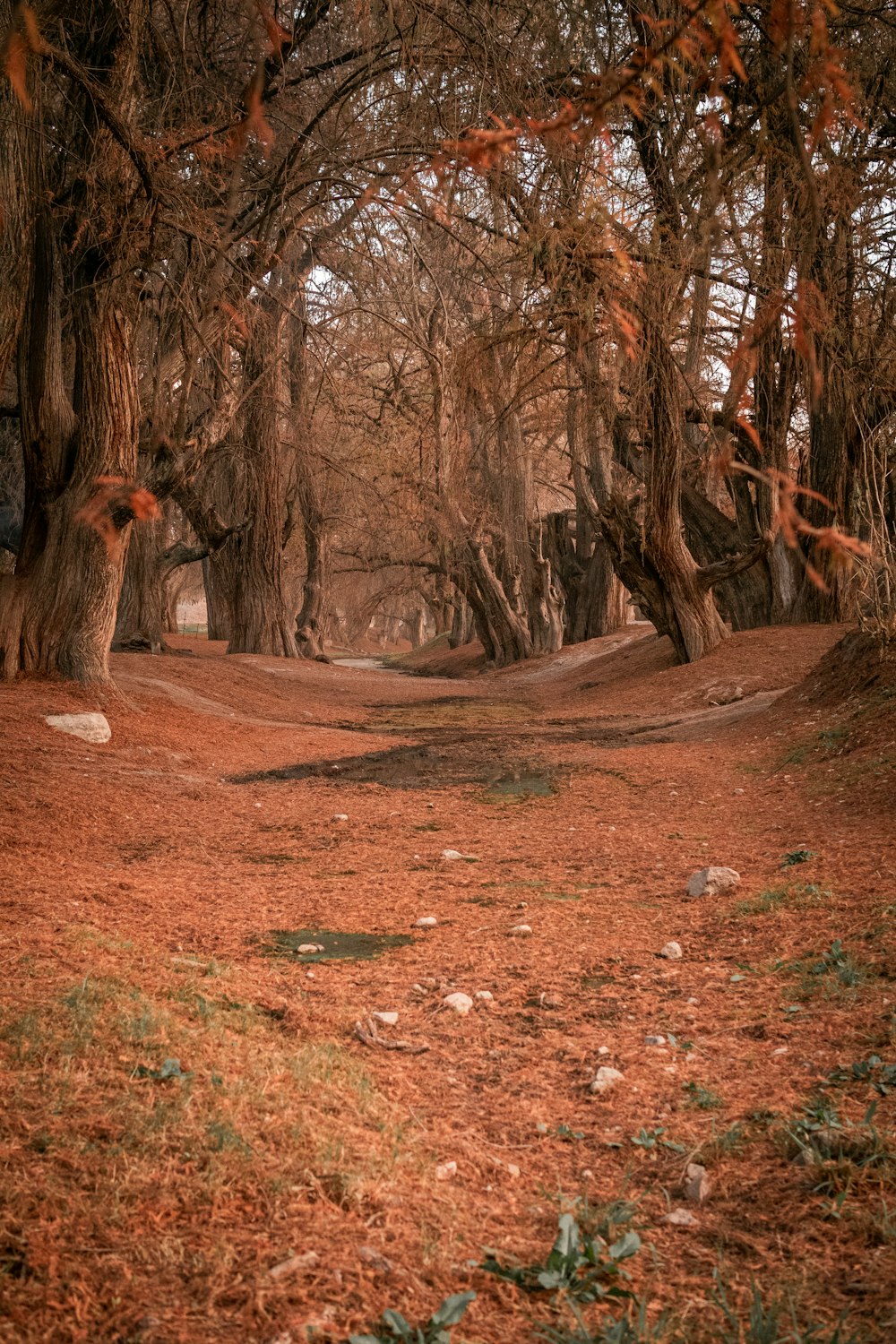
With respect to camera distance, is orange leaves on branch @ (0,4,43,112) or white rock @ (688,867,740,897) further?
white rock @ (688,867,740,897)

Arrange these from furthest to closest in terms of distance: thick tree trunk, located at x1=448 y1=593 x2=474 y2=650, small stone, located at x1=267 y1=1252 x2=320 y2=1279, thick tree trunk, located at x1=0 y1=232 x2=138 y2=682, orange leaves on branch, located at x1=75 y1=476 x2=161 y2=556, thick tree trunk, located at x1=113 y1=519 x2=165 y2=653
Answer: thick tree trunk, located at x1=448 y1=593 x2=474 y2=650 → thick tree trunk, located at x1=113 y1=519 x2=165 y2=653 → thick tree trunk, located at x1=0 y1=232 x2=138 y2=682 → small stone, located at x1=267 y1=1252 x2=320 y2=1279 → orange leaves on branch, located at x1=75 y1=476 x2=161 y2=556

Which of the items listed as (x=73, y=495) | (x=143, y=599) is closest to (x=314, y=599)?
(x=143, y=599)

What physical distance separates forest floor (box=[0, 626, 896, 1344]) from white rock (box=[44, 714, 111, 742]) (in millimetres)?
1413

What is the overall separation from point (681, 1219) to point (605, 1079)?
79 centimetres

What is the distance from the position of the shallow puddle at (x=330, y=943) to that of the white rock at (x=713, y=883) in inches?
58.6

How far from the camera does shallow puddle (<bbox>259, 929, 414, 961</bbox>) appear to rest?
452 centimetres

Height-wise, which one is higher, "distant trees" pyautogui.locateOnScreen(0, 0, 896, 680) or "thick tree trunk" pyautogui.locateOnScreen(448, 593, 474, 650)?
"distant trees" pyautogui.locateOnScreen(0, 0, 896, 680)

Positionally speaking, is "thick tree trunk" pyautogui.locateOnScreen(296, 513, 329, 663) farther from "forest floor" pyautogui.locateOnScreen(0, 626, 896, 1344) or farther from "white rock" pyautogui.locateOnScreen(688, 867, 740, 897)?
"white rock" pyautogui.locateOnScreen(688, 867, 740, 897)

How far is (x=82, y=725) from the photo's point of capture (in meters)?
9.57

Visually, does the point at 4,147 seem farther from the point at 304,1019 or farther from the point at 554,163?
the point at 304,1019

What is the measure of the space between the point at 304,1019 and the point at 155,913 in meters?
1.54

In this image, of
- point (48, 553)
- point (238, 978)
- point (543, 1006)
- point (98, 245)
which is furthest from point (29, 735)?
point (543, 1006)

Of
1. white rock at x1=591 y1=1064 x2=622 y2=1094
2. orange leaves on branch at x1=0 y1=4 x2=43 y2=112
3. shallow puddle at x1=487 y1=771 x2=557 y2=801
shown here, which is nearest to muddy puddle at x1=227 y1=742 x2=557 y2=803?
shallow puddle at x1=487 y1=771 x2=557 y2=801

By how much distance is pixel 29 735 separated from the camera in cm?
901
